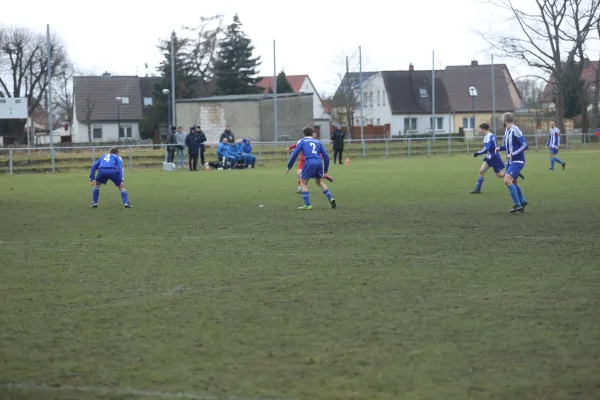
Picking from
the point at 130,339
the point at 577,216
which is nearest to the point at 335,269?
the point at 130,339

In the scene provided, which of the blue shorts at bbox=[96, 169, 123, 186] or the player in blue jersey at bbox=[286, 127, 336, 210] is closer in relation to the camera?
the player in blue jersey at bbox=[286, 127, 336, 210]

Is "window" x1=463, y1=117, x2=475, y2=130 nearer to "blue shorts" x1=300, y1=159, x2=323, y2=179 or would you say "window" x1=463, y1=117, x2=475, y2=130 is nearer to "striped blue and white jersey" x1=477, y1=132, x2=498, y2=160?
"striped blue and white jersey" x1=477, y1=132, x2=498, y2=160

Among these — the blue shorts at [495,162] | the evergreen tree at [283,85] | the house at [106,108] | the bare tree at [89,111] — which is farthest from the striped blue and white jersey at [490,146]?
the house at [106,108]

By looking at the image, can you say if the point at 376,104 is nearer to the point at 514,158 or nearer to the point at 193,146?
the point at 193,146

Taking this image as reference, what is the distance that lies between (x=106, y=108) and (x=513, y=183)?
3351 inches

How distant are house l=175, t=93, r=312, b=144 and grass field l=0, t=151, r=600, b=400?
4691 centimetres

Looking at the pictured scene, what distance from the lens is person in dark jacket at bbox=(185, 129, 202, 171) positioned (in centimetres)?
3900

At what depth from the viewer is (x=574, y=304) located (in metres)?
7.91

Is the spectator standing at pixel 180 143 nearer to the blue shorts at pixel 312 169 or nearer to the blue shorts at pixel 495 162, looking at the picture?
the blue shorts at pixel 495 162

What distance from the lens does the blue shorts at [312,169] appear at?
18.8 m

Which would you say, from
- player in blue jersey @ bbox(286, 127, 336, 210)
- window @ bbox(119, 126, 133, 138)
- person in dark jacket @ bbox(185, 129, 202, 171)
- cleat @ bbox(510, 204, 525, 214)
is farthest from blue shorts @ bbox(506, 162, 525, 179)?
window @ bbox(119, 126, 133, 138)

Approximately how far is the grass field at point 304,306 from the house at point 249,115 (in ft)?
154

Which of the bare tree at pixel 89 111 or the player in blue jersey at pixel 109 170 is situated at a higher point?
the bare tree at pixel 89 111

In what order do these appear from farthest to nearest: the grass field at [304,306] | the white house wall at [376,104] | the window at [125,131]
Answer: the white house wall at [376,104] < the window at [125,131] < the grass field at [304,306]
